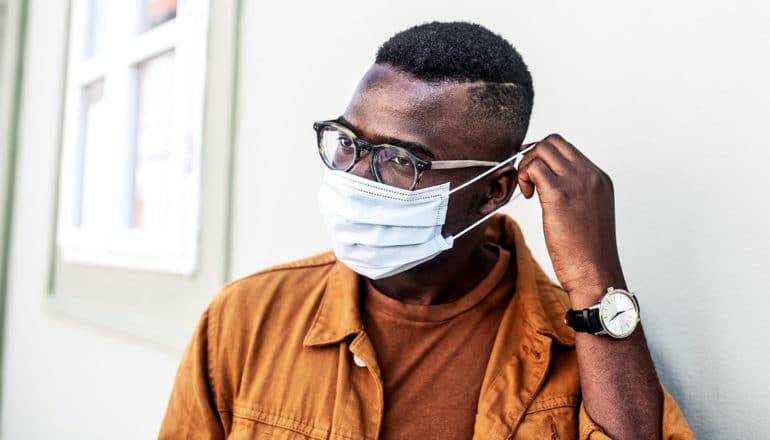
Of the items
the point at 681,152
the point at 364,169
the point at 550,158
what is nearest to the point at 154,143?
the point at 364,169

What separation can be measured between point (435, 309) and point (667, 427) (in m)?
0.53

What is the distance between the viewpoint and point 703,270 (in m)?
1.49

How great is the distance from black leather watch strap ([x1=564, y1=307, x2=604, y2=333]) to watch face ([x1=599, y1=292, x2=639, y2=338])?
0.01 meters

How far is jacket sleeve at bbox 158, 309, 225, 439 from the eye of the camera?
4.71ft

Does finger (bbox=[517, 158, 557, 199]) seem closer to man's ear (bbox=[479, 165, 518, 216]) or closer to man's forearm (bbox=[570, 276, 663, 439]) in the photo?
man's ear (bbox=[479, 165, 518, 216])

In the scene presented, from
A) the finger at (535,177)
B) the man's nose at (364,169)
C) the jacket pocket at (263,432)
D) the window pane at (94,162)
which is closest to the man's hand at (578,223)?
the finger at (535,177)

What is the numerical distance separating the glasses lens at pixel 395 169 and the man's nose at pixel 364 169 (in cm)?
2

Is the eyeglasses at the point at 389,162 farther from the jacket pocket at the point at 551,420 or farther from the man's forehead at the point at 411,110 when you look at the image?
the jacket pocket at the point at 551,420

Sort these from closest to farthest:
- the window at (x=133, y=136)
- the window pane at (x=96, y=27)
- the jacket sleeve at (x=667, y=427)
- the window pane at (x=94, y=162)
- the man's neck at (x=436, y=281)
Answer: the jacket sleeve at (x=667, y=427) → the man's neck at (x=436, y=281) → the window at (x=133, y=136) → the window pane at (x=94, y=162) → the window pane at (x=96, y=27)

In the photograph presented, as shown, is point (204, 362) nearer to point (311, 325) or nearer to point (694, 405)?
point (311, 325)

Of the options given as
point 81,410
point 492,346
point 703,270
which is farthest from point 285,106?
point 81,410

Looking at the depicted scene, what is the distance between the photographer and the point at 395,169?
141cm

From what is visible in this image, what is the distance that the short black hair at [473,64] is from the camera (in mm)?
1432

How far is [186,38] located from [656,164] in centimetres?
227
